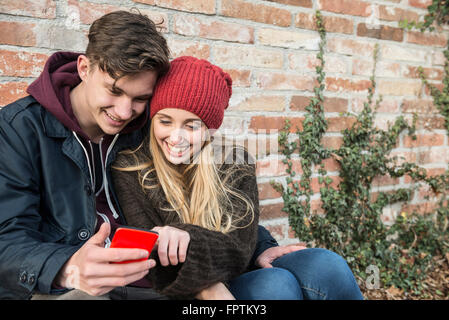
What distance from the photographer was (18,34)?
1376mm

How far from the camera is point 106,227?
37.3 inches

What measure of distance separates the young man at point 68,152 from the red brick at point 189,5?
397 mm

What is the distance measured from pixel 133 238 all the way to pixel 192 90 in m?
0.60

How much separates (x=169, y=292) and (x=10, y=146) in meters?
0.66

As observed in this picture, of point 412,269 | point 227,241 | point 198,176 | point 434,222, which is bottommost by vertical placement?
point 412,269

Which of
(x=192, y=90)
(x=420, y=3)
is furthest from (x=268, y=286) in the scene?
(x=420, y=3)

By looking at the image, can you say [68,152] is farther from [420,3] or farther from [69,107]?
[420,3]

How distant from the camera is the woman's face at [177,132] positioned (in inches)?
52.6

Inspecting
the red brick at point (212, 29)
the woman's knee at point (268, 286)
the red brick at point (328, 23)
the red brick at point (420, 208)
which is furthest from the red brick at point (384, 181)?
the woman's knee at point (268, 286)

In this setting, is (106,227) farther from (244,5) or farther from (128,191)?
(244,5)

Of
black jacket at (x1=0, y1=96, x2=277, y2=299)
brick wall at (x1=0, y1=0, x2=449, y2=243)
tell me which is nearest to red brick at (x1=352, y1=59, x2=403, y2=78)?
brick wall at (x1=0, y1=0, x2=449, y2=243)

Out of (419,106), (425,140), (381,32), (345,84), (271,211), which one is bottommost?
(271,211)

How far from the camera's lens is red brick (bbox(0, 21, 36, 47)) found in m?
1.35
